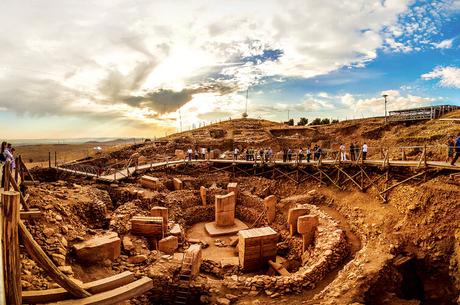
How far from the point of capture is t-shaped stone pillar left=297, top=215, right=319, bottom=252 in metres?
10.5

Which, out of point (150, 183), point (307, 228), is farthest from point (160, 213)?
point (307, 228)

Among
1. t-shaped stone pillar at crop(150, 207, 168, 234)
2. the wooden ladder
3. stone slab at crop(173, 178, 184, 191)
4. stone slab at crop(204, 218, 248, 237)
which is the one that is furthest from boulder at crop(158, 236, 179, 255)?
stone slab at crop(173, 178, 184, 191)

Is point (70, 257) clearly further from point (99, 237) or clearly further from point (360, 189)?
point (360, 189)

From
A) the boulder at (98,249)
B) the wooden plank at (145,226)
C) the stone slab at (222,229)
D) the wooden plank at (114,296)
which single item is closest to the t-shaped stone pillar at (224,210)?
the stone slab at (222,229)

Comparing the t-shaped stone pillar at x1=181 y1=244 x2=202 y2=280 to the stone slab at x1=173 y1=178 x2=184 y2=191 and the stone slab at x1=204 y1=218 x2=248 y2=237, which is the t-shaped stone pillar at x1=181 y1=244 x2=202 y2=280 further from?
the stone slab at x1=173 y1=178 x2=184 y2=191

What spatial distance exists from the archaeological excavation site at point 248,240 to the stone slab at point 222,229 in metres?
0.11

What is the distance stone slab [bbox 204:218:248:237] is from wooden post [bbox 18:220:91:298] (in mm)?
10248

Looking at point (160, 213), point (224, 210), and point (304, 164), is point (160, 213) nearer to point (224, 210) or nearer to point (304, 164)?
point (224, 210)

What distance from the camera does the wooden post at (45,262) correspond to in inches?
117

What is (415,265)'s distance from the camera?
7.83 m

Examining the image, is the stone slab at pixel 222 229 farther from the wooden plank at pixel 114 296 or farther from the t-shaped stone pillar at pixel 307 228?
the wooden plank at pixel 114 296

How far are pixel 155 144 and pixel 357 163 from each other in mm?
23075

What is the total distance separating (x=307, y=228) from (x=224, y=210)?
5.10 m

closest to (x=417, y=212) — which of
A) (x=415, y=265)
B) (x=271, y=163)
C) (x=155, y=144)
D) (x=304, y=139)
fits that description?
(x=415, y=265)
